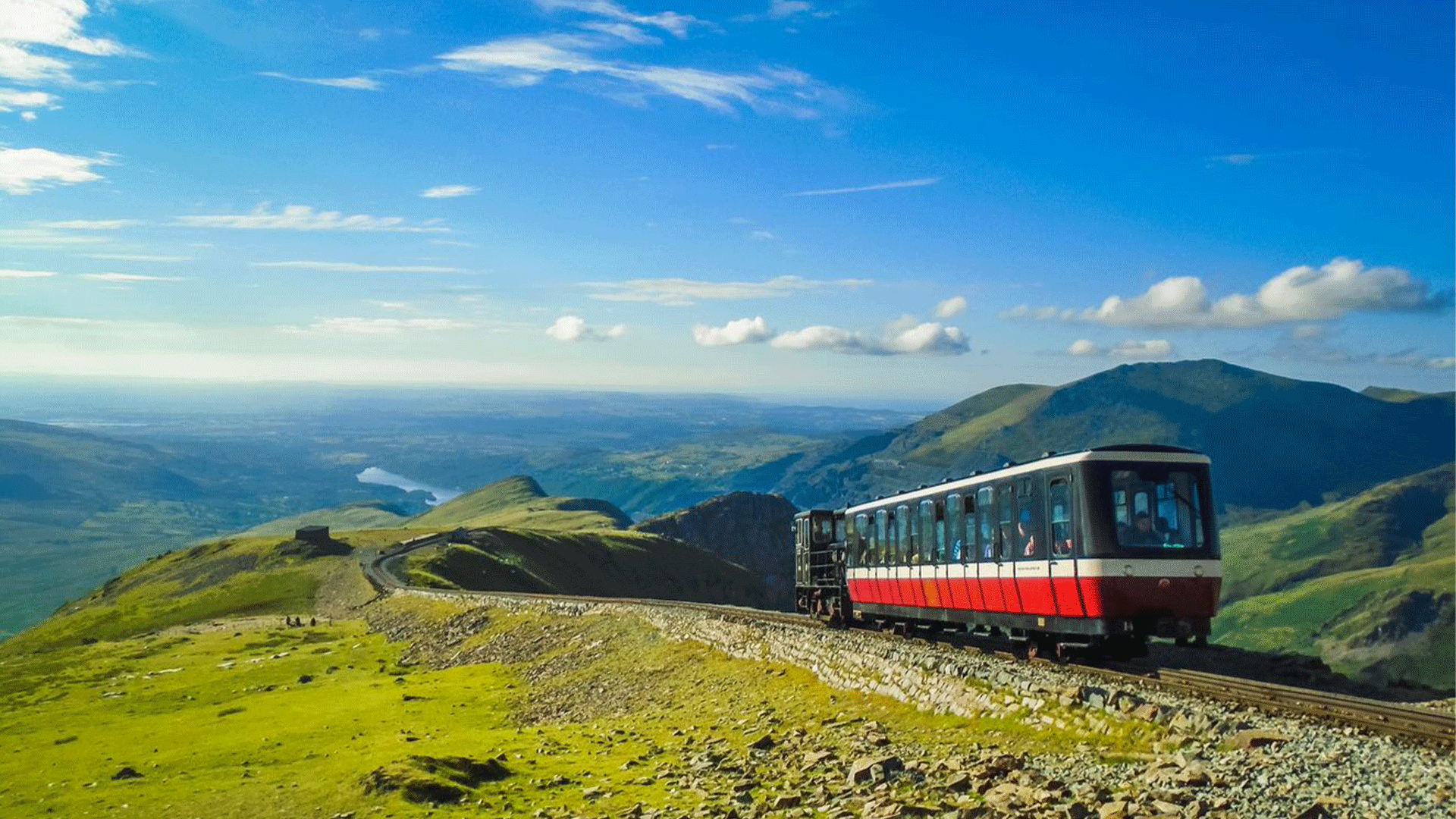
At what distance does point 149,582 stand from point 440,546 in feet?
162

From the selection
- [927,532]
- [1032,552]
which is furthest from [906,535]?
[1032,552]

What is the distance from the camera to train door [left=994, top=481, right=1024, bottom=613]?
32938 mm

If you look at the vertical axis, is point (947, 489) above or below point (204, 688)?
above

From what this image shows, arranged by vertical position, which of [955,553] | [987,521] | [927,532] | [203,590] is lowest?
[203,590]

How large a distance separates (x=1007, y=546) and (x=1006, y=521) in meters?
Answer: 0.79

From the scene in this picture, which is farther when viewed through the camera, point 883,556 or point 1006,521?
point 883,556

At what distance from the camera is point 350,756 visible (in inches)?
1508

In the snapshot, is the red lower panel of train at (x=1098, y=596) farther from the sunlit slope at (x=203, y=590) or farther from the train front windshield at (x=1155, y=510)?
the sunlit slope at (x=203, y=590)

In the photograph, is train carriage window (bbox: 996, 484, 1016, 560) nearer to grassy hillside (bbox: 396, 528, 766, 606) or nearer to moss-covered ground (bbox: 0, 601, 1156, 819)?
moss-covered ground (bbox: 0, 601, 1156, 819)

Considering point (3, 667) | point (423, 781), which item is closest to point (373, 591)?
point (3, 667)

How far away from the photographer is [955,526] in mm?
37625

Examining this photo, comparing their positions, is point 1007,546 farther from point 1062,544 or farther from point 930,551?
point 930,551

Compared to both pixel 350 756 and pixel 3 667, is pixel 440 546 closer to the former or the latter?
pixel 3 667

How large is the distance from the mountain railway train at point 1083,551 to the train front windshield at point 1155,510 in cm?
3
